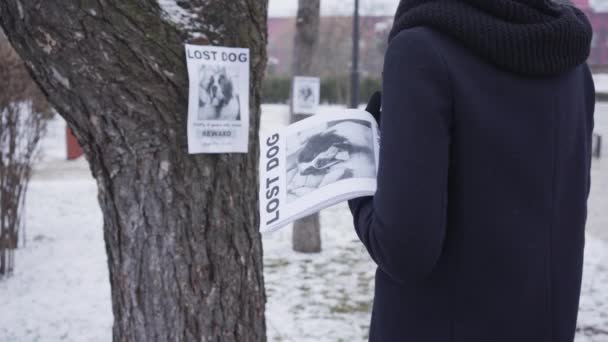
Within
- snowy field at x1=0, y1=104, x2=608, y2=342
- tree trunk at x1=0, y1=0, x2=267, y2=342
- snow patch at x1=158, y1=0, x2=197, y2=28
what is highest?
snow patch at x1=158, y1=0, x2=197, y2=28

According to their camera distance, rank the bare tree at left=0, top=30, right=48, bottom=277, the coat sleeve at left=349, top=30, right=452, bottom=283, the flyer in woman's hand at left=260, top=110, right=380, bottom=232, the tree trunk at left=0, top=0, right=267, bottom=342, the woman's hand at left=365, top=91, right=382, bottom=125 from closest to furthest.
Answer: the coat sleeve at left=349, top=30, right=452, bottom=283, the flyer in woman's hand at left=260, top=110, right=380, bottom=232, the woman's hand at left=365, top=91, right=382, bottom=125, the tree trunk at left=0, top=0, right=267, bottom=342, the bare tree at left=0, top=30, right=48, bottom=277

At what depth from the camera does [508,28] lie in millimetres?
1230

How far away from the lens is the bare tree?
5.65m

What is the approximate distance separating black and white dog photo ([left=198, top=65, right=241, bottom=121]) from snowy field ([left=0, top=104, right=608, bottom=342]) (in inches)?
30.2

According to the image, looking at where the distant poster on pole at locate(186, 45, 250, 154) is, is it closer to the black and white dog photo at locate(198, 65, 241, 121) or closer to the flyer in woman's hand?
the black and white dog photo at locate(198, 65, 241, 121)

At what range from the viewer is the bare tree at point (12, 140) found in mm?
5654

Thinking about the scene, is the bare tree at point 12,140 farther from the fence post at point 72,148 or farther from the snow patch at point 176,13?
the fence post at point 72,148

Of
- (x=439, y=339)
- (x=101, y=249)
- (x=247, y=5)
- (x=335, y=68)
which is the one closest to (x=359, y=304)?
(x=101, y=249)

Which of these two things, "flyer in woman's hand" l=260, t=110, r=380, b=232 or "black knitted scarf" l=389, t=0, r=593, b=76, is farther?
"flyer in woman's hand" l=260, t=110, r=380, b=232

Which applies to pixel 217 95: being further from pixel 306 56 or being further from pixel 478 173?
pixel 306 56

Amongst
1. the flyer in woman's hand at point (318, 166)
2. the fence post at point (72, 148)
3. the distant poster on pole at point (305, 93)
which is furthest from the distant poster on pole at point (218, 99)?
the fence post at point (72, 148)

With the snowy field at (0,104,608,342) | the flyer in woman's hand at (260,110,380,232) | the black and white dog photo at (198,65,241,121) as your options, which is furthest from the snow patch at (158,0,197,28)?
the snowy field at (0,104,608,342)

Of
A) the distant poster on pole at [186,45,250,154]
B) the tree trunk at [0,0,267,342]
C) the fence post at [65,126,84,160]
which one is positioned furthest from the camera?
the fence post at [65,126,84,160]

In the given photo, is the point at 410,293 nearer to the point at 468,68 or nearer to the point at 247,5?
the point at 468,68
